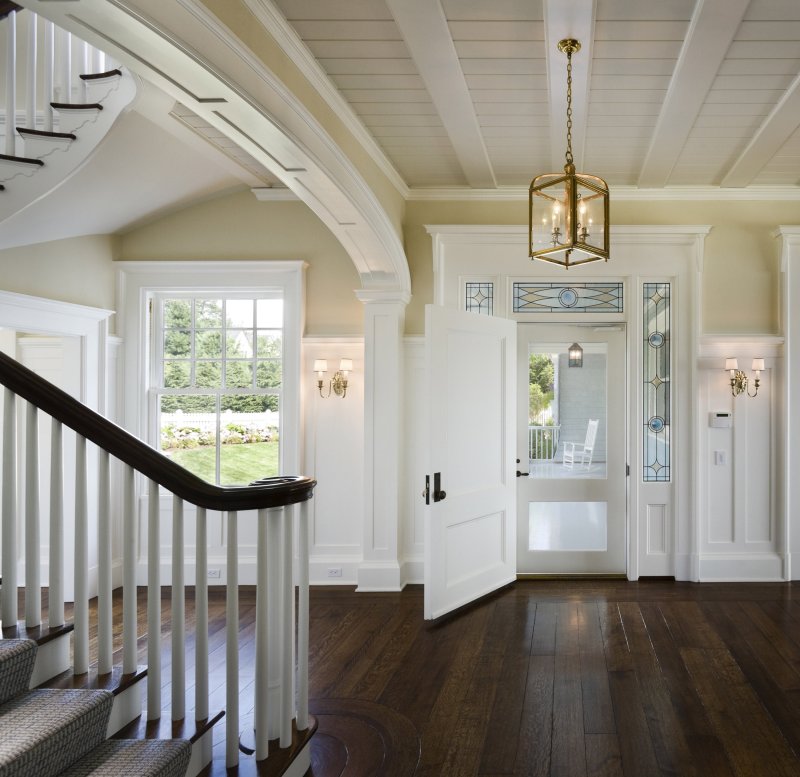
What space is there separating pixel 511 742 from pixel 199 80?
296 cm

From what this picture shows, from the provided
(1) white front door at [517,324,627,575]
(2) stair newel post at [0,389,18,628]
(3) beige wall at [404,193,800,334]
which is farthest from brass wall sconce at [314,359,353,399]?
(2) stair newel post at [0,389,18,628]

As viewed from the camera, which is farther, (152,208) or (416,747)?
(152,208)

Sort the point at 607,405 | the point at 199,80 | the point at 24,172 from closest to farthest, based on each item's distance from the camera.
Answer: the point at 199,80, the point at 24,172, the point at 607,405

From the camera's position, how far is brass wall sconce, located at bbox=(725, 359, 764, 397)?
5234 mm

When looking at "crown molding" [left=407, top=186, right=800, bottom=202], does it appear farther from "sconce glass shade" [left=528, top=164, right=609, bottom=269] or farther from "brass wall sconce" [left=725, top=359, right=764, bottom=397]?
"sconce glass shade" [left=528, top=164, right=609, bottom=269]

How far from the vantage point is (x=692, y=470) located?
5.32m

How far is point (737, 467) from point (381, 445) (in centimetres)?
291

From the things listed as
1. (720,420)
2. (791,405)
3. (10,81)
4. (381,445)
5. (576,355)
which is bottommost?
(381,445)

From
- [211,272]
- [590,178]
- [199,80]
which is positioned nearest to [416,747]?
[590,178]

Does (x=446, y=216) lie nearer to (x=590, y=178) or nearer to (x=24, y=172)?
(x=590, y=178)

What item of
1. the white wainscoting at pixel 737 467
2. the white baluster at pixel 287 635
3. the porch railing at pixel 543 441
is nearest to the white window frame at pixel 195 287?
the porch railing at pixel 543 441

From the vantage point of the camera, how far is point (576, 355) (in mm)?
5473

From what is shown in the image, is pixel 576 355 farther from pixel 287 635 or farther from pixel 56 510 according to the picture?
pixel 56 510

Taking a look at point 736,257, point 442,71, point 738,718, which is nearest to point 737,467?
point 736,257
